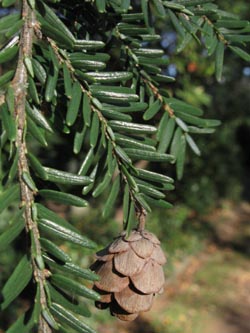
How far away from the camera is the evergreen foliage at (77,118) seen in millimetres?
526

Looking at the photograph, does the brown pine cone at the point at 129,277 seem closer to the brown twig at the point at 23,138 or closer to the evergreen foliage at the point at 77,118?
the evergreen foliage at the point at 77,118

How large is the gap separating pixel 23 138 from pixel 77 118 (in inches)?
7.7

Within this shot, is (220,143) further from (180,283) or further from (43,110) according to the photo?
(43,110)

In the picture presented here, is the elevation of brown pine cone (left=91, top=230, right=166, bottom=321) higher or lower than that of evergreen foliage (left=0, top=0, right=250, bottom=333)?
lower

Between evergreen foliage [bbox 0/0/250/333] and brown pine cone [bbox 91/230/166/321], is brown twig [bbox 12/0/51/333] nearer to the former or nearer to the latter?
evergreen foliage [bbox 0/0/250/333]

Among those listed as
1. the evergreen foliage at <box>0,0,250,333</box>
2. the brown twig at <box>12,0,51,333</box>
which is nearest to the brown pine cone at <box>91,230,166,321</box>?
the evergreen foliage at <box>0,0,250,333</box>

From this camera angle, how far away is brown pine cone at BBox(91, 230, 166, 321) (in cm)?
65

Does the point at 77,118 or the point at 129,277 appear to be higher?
the point at 77,118

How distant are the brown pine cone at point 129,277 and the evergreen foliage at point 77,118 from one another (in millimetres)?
30

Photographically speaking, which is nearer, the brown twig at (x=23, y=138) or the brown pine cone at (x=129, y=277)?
the brown twig at (x=23, y=138)

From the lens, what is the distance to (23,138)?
530mm

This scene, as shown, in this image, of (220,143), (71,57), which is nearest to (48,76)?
(71,57)

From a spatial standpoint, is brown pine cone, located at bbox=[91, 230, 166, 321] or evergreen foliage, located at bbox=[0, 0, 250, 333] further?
brown pine cone, located at bbox=[91, 230, 166, 321]

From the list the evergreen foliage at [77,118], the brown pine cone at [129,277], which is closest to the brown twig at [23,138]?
the evergreen foliage at [77,118]
